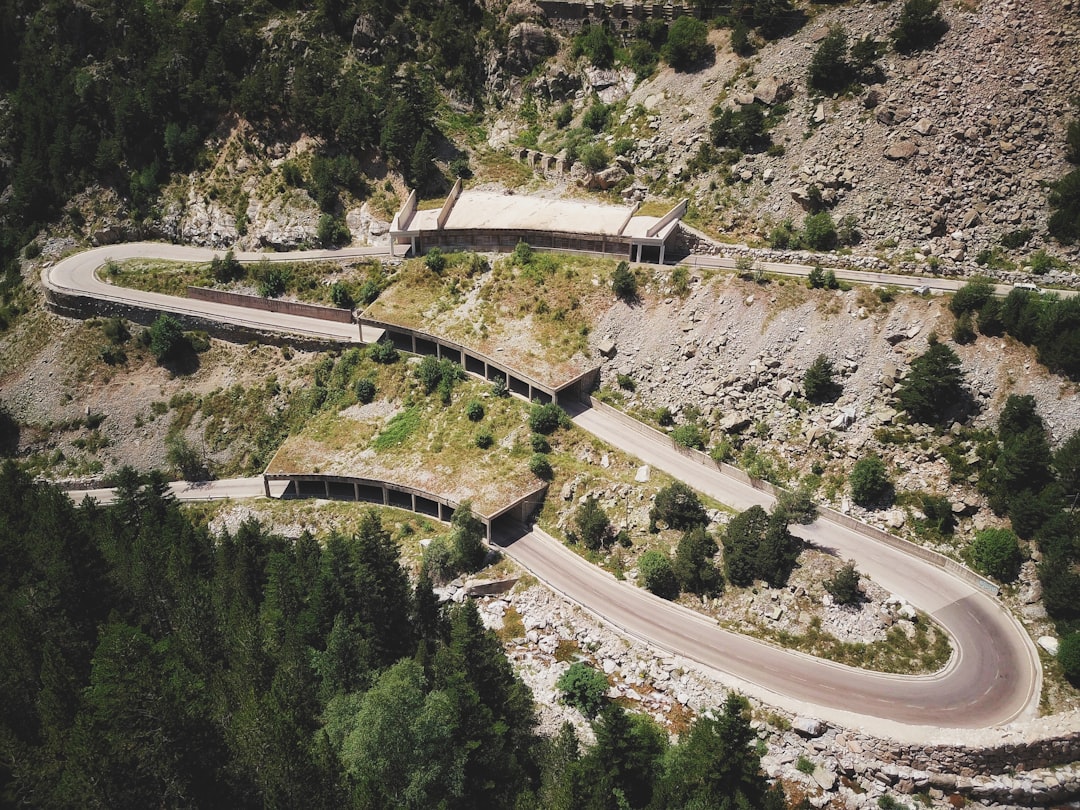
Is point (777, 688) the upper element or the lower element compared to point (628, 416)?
lower

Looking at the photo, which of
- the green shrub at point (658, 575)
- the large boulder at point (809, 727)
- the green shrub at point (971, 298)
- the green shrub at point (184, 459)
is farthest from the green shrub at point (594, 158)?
the large boulder at point (809, 727)

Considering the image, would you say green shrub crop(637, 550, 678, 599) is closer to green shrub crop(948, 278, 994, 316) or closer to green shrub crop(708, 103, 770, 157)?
green shrub crop(948, 278, 994, 316)

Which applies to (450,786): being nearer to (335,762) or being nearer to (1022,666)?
(335,762)

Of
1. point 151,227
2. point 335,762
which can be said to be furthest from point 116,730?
point 151,227

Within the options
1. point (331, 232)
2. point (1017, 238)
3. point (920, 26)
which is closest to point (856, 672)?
point (1017, 238)

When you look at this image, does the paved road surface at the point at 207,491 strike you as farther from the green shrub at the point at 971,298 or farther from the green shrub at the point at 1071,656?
the green shrub at the point at 1071,656
